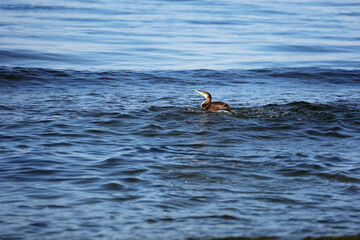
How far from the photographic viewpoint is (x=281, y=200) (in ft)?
20.7

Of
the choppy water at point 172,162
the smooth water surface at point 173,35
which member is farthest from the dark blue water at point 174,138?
the smooth water surface at point 173,35

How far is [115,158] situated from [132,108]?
11.1 ft

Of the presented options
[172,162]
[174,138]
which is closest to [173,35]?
[174,138]

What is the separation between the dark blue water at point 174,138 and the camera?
5.80 m

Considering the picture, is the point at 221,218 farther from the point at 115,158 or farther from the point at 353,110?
the point at 353,110

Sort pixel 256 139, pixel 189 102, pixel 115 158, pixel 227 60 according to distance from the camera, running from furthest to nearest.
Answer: pixel 227 60, pixel 189 102, pixel 256 139, pixel 115 158

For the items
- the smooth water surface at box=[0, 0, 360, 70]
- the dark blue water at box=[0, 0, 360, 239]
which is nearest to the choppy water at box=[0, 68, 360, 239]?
the dark blue water at box=[0, 0, 360, 239]

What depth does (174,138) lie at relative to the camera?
30.0ft

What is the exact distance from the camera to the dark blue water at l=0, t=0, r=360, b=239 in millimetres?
5797

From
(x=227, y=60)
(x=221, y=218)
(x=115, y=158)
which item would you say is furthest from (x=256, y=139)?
(x=227, y=60)

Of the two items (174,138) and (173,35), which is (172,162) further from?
(173,35)

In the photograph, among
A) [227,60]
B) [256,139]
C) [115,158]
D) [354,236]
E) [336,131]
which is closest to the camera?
[354,236]

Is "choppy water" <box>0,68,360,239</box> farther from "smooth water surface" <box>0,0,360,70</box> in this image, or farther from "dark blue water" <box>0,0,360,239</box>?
"smooth water surface" <box>0,0,360,70</box>

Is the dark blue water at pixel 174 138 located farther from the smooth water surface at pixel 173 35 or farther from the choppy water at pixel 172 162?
the smooth water surface at pixel 173 35
